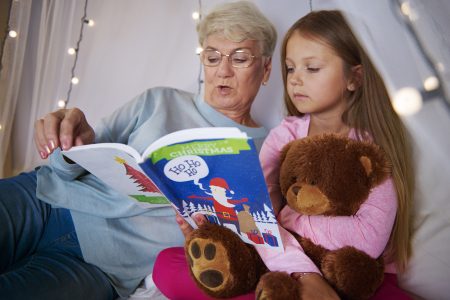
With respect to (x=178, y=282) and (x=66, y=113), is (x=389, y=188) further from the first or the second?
(x=66, y=113)

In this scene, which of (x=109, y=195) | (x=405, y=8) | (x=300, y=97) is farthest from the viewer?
(x=109, y=195)

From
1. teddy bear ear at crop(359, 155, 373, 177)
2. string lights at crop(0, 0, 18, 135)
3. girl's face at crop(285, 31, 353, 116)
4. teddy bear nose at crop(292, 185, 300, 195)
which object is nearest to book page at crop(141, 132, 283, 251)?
teddy bear nose at crop(292, 185, 300, 195)

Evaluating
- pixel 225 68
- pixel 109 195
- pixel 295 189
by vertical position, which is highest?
pixel 225 68

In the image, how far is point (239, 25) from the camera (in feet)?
3.84

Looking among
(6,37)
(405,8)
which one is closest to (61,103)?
(6,37)

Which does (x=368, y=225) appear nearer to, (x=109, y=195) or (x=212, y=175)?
(x=212, y=175)

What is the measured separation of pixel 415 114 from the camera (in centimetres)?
53

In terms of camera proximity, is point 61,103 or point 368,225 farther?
point 61,103

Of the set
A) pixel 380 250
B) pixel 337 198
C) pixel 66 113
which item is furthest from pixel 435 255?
pixel 66 113

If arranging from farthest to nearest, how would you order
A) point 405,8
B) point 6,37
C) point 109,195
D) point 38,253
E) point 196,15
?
point 196,15, point 6,37, point 109,195, point 38,253, point 405,8

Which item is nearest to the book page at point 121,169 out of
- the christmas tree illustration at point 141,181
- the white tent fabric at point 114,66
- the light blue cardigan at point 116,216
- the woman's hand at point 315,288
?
the christmas tree illustration at point 141,181

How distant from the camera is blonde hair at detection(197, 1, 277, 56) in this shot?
1.17 meters

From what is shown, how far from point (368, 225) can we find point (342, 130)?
0.28 m

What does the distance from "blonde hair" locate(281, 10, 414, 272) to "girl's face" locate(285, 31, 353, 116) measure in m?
0.02
